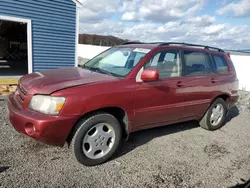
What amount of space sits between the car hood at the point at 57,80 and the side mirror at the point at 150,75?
473 millimetres

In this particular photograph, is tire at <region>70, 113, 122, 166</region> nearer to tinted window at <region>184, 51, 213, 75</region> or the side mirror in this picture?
the side mirror

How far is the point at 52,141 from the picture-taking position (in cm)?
293

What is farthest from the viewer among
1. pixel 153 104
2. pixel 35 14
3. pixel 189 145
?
pixel 35 14

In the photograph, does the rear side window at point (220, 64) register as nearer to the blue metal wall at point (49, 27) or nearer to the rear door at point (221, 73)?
the rear door at point (221, 73)

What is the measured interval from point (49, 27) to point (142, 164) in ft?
24.3

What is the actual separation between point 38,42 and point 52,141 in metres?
6.84

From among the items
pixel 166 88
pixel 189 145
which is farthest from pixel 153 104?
pixel 189 145

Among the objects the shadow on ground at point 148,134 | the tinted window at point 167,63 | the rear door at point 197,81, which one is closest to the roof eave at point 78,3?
the rear door at point 197,81

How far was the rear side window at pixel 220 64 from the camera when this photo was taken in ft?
16.3

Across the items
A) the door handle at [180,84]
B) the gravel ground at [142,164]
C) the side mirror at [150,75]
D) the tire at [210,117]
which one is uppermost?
the side mirror at [150,75]

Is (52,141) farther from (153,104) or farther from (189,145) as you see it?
(189,145)

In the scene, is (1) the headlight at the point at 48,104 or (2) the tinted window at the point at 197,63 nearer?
(1) the headlight at the point at 48,104

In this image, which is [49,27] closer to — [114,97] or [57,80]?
[57,80]

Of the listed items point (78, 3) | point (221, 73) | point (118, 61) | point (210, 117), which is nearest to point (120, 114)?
point (118, 61)
